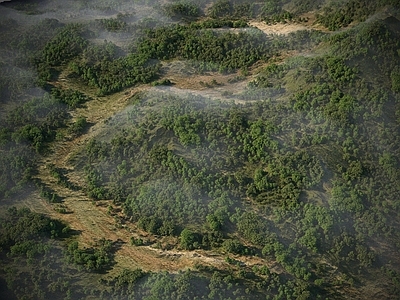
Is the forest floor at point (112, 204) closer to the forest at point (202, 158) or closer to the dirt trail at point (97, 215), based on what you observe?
the dirt trail at point (97, 215)

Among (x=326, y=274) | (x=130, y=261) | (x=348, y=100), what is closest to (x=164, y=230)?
(x=130, y=261)

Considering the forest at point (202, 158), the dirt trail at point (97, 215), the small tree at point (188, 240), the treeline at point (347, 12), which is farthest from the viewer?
the treeline at point (347, 12)

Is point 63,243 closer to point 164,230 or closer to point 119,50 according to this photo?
point 164,230

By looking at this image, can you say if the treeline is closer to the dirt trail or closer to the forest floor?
the forest floor

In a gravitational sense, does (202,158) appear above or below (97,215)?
above

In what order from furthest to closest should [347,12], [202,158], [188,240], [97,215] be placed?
1. [347,12]
2. [202,158]
3. [97,215]
4. [188,240]

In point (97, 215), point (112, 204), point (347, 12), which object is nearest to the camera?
point (97, 215)

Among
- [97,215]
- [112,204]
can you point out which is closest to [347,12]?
[112,204]

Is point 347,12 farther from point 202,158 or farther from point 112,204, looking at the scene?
point 112,204

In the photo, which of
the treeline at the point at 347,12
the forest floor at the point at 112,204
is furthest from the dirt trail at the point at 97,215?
the treeline at the point at 347,12
